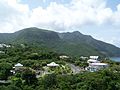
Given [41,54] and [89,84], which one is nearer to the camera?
[89,84]

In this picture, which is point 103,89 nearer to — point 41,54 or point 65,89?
point 65,89

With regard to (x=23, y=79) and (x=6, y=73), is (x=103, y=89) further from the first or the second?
(x=6, y=73)

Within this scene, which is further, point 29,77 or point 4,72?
point 4,72

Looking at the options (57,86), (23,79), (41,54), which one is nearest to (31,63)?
(41,54)

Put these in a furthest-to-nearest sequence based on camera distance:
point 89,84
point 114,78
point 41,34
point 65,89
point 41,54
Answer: point 41,34, point 41,54, point 114,78, point 89,84, point 65,89

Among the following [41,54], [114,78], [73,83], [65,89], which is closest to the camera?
[65,89]

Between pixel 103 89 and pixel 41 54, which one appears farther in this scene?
pixel 41 54

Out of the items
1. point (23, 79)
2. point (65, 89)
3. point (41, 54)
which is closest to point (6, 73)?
point (23, 79)

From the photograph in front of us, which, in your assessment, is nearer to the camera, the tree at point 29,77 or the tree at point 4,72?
the tree at point 29,77

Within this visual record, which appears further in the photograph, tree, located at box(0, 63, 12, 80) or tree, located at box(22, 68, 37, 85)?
tree, located at box(0, 63, 12, 80)
